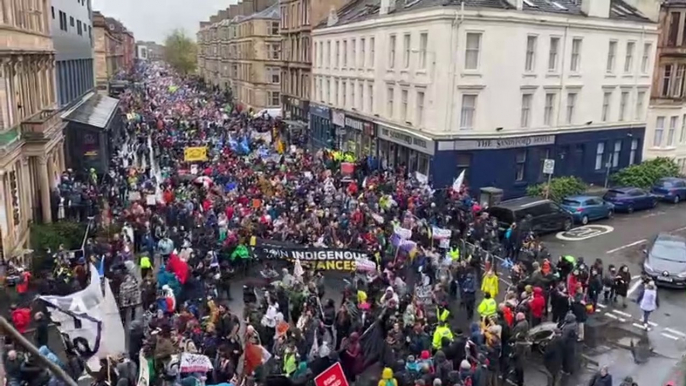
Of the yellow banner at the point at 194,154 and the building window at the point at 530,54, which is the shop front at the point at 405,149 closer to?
the building window at the point at 530,54

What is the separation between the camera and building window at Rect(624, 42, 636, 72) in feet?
119

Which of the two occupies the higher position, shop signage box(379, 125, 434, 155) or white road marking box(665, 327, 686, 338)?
shop signage box(379, 125, 434, 155)

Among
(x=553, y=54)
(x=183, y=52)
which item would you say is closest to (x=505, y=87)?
(x=553, y=54)

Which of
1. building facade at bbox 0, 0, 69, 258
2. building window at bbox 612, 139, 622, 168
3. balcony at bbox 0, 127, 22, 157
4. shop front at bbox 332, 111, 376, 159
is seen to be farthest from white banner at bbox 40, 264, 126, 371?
building window at bbox 612, 139, 622, 168

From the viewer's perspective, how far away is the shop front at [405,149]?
3216 centimetres

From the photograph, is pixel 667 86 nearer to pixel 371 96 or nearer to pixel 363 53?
pixel 371 96

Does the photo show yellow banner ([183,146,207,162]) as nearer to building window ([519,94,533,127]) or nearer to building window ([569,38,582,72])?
building window ([519,94,533,127])

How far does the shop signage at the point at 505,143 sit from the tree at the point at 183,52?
14228 cm

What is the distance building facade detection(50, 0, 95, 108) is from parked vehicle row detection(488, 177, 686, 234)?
23495 millimetres

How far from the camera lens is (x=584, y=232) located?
27266 mm

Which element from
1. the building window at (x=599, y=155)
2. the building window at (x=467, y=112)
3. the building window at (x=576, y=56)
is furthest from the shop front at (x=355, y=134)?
the building window at (x=599, y=155)

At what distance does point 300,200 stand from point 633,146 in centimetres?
2280

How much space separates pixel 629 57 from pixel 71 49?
110 feet

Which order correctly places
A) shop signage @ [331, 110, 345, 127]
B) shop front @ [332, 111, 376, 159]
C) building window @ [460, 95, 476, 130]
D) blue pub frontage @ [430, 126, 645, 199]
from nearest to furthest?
building window @ [460, 95, 476, 130], blue pub frontage @ [430, 126, 645, 199], shop front @ [332, 111, 376, 159], shop signage @ [331, 110, 345, 127]
